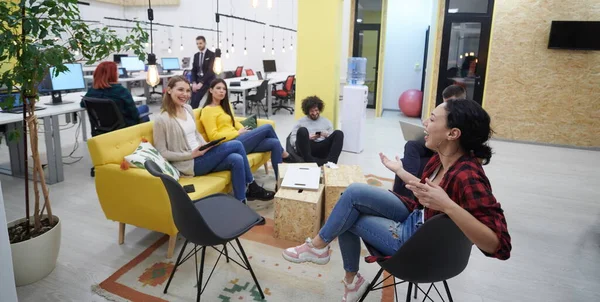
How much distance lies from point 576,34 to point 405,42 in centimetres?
381

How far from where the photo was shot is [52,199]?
3465mm

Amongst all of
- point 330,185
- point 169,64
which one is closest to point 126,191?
point 330,185

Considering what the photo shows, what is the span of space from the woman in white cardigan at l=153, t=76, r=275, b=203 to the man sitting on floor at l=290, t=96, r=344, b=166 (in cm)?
84

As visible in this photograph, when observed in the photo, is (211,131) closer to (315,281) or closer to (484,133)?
(315,281)

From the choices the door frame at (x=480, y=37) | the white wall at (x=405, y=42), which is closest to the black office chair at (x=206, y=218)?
the door frame at (x=480, y=37)

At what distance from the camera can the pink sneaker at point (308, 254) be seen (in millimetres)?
2082

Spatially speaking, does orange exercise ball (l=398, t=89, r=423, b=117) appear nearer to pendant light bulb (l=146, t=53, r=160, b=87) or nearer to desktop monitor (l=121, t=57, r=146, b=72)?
pendant light bulb (l=146, t=53, r=160, b=87)

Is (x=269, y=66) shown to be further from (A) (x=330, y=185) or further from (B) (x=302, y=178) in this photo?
(A) (x=330, y=185)

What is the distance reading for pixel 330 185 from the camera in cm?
294

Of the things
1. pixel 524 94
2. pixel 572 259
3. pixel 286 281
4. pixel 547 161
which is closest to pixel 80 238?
pixel 286 281

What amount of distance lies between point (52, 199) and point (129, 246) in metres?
1.31

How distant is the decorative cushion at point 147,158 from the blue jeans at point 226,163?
221mm

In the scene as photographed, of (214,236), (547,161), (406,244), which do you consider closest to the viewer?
(406,244)

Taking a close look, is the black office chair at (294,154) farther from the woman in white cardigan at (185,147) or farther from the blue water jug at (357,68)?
the blue water jug at (357,68)
